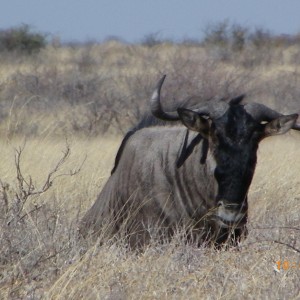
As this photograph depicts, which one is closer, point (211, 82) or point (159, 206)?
point (159, 206)

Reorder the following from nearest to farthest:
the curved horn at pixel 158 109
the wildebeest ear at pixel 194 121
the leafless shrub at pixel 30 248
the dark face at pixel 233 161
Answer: the leafless shrub at pixel 30 248
the dark face at pixel 233 161
the wildebeest ear at pixel 194 121
the curved horn at pixel 158 109

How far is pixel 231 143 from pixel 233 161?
4.6 inches

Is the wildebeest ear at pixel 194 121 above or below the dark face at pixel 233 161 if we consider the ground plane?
above

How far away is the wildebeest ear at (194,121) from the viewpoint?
6.82 metres

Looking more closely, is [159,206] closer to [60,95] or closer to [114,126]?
[114,126]

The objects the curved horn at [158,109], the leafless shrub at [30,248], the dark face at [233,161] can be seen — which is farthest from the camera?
the curved horn at [158,109]

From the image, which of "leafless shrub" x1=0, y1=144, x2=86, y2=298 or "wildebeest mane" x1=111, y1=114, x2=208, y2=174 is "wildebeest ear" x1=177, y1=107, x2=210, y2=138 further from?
"leafless shrub" x1=0, y1=144, x2=86, y2=298

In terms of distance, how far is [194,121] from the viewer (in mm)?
6836

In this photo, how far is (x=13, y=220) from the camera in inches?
230

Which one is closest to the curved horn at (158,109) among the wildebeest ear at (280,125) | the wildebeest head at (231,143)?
the wildebeest head at (231,143)

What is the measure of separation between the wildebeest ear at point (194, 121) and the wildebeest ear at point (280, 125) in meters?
0.41

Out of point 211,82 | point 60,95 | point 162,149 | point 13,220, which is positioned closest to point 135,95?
point 211,82

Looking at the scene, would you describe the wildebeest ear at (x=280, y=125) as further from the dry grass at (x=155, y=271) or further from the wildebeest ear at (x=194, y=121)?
the dry grass at (x=155, y=271)

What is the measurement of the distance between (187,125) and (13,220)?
5.12 ft
